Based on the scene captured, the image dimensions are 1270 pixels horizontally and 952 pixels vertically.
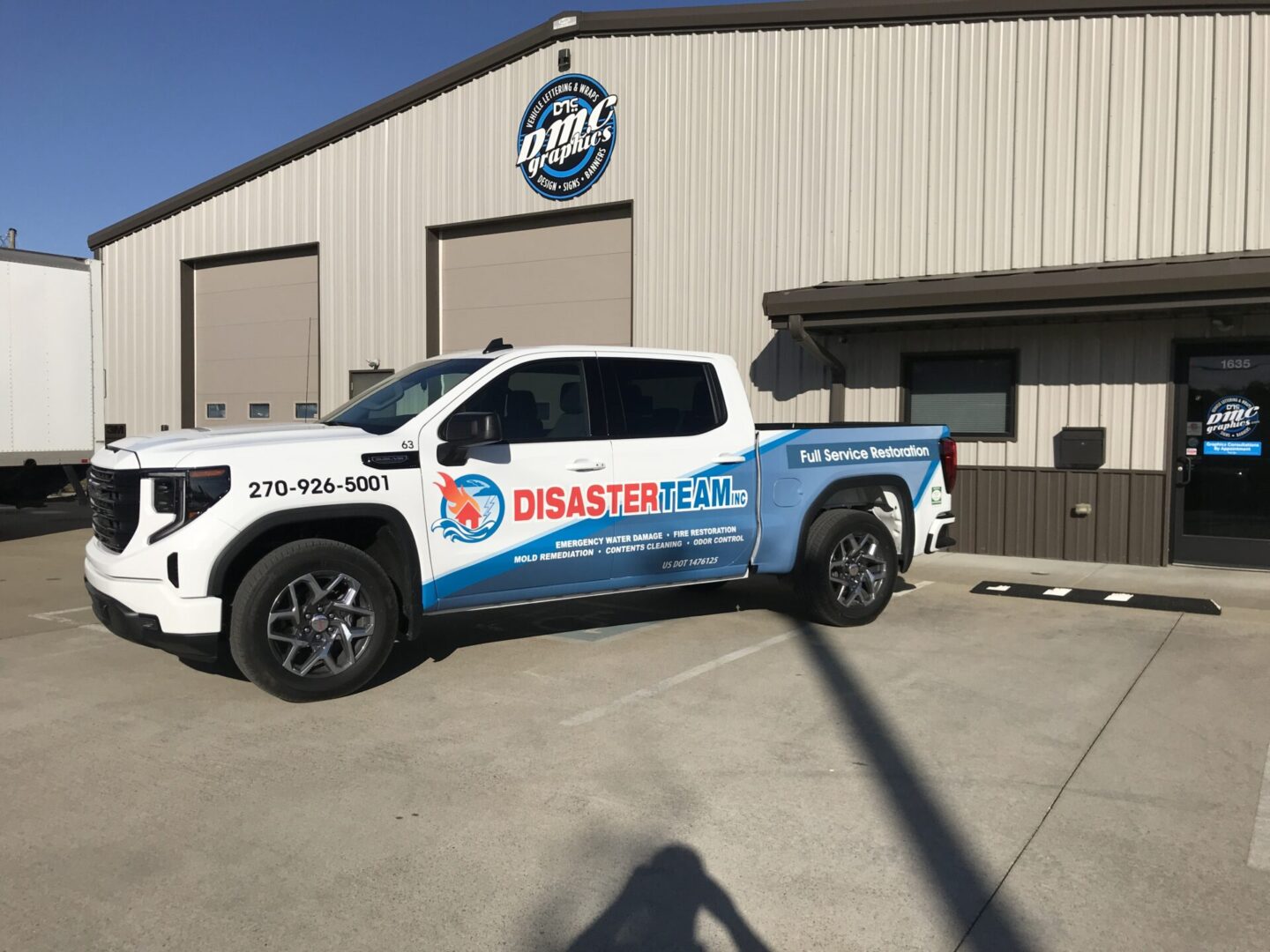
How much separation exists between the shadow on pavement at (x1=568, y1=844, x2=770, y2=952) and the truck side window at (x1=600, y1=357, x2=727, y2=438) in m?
3.26

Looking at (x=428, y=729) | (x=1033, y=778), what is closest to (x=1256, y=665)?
(x=1033, y=778)

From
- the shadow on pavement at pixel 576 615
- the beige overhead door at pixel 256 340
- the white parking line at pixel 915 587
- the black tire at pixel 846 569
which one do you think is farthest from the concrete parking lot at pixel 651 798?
the beige overhead door at pixel 256 340

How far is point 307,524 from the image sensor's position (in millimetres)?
5445

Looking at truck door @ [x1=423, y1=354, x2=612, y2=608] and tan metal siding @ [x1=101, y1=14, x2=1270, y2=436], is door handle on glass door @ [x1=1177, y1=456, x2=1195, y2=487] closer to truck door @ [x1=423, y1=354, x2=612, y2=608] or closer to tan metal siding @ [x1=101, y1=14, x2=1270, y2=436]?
tan metal siding @ [x1=101, y1=14, x2=1270, y2=436]

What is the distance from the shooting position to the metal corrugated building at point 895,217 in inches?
424

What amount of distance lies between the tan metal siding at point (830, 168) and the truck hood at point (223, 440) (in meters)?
8.17

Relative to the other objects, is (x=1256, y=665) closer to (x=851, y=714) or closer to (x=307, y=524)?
(x=851, y=714)

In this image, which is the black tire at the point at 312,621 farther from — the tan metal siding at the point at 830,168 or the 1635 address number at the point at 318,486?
the tan metal siding at the point at 830,168

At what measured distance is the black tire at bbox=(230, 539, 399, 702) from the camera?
5.15 metres

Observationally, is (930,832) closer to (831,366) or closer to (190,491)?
(190,491)

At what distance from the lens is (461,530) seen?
18.9 ft

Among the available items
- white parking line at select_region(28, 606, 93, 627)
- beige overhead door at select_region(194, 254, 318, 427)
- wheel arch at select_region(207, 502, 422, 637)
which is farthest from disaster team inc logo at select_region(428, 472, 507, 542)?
beige overhead door at select_region(194, 254, 318, 427)

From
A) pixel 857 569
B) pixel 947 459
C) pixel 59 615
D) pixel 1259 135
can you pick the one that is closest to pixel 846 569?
pixel 857 569

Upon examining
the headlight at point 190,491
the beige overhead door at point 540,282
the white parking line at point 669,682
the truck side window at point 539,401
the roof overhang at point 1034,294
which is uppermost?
the beige overhead door at point 540,282
